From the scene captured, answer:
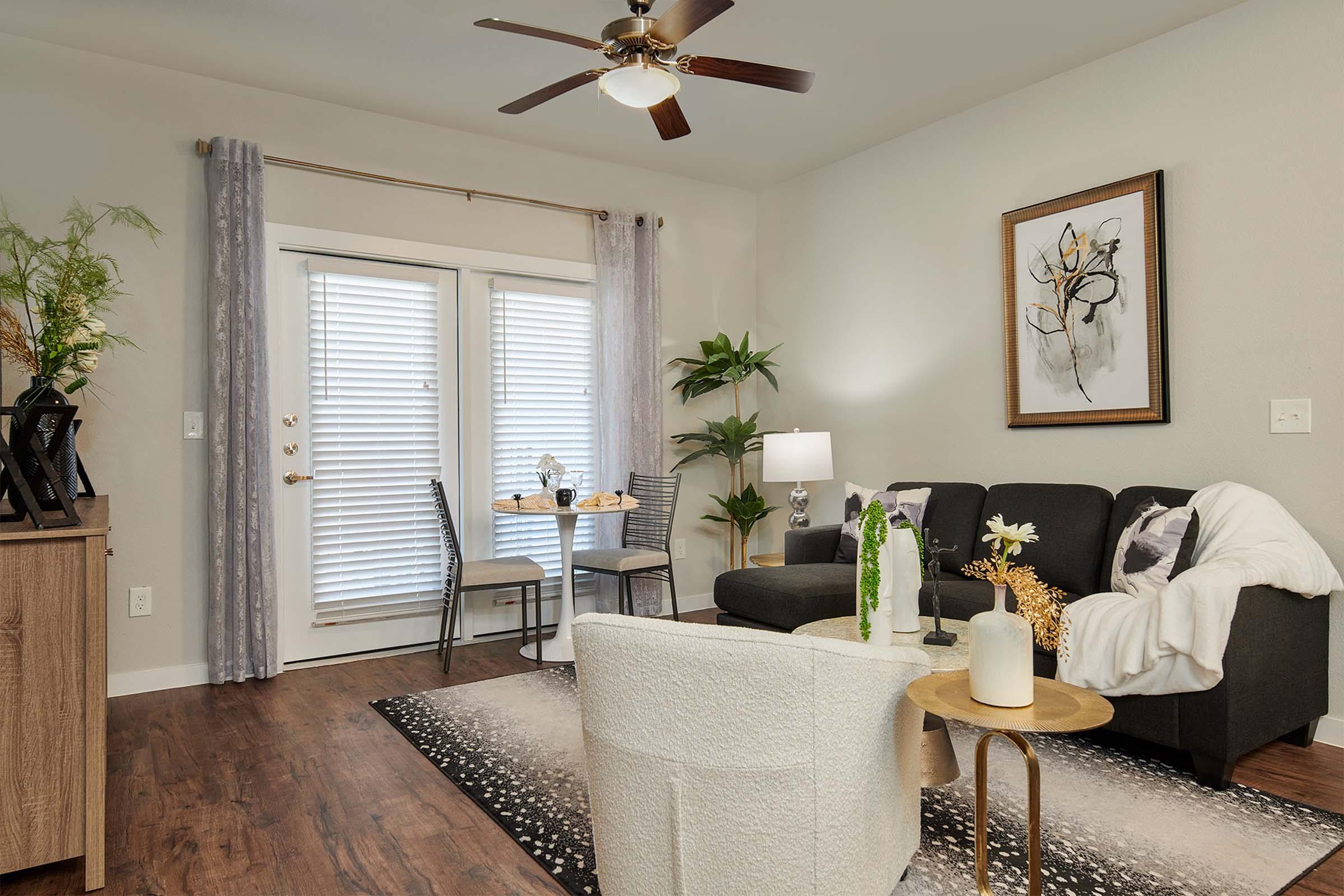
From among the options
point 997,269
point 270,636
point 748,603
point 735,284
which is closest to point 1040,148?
point 997,269

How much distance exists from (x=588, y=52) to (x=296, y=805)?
3190mm

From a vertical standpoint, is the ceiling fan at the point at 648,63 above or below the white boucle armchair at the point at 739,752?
above

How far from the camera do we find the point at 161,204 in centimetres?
378

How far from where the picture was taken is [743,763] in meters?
1.41

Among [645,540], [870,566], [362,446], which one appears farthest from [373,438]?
[870,566]

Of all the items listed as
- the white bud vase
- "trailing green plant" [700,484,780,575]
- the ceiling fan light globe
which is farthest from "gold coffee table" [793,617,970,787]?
"trailing green plant" [700,484,780,575]

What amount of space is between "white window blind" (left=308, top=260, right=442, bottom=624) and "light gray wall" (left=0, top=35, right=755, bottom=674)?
36cm

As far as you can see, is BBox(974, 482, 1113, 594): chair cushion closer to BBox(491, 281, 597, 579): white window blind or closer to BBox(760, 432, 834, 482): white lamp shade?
BBox(760, 432, 834, 482): white lamp shade

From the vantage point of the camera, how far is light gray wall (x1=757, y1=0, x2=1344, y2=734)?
3047mm

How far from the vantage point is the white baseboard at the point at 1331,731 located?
297cm

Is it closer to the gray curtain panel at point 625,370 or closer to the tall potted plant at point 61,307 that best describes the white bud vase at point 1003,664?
the tall potted plant at point 61,307

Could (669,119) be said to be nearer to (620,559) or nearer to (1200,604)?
(620,559)

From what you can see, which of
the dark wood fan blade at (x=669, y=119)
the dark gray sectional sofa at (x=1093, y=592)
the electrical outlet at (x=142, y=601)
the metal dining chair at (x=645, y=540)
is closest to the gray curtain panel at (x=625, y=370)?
the metal dining chair at (x=645, y=540)

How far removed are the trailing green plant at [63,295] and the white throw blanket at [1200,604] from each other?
3193mm
